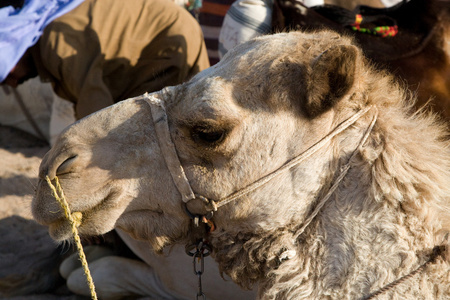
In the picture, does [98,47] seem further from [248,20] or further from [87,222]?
[87,222]

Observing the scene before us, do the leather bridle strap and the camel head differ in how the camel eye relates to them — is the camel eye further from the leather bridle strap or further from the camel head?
the leather bridle strap

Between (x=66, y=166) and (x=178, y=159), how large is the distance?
1.32 ft

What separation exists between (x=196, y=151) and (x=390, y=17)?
7.24 feet

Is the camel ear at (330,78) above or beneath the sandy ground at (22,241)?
above

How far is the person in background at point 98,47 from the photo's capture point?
146 inches

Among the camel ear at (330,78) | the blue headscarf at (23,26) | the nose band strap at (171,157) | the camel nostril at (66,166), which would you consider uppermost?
the camel ear at (330,78)

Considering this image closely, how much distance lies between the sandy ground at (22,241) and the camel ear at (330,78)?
1.42m

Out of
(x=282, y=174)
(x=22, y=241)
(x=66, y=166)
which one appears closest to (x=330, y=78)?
(x=282, y=174)

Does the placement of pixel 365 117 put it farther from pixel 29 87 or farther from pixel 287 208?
pixel 29 87

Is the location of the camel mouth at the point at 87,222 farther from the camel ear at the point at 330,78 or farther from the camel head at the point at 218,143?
the camel ear at the point at 330,78

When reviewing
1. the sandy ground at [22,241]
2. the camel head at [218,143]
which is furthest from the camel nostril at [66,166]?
the sandy ground at [22,241]

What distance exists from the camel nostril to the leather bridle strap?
32 centimetres

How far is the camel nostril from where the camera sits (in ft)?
6.14

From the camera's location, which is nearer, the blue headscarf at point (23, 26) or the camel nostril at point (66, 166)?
the camel nostril at point (66, 166)
